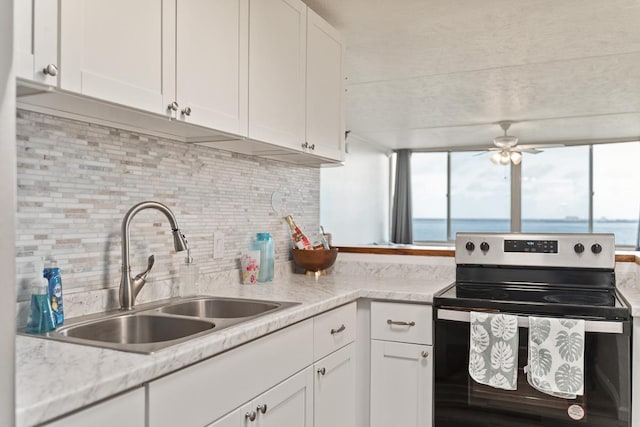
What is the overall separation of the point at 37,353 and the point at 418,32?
2.65m

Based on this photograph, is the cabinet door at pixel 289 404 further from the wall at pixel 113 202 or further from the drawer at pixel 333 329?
the wall at pixel 113 202

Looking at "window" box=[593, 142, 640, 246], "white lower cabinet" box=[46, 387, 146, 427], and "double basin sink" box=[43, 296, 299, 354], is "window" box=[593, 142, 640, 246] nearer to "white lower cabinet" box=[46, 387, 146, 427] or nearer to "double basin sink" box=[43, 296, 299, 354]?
"double basin sink" box=[43, 296, 299, 354]

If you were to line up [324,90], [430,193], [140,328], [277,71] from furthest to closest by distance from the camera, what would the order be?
1. [430,193]
2. [324,90]
3. [277,71]
4. [140,328]

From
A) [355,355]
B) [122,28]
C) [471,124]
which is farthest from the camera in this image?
[471,124]

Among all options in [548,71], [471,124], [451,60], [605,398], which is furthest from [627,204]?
[605,398]

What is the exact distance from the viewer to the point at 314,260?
2.70 m

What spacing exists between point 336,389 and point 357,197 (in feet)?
17.9

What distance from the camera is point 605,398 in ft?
6.26

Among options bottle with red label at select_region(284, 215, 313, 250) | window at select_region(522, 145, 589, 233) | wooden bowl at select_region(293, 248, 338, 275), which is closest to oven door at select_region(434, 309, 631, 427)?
wooden bowl at select_region(293, 248, 338, 275)

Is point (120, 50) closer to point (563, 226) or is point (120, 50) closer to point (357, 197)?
point (357, 197)

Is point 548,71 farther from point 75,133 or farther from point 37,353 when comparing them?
point 37,353

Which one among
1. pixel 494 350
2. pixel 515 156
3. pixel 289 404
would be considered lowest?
pixel 289 404

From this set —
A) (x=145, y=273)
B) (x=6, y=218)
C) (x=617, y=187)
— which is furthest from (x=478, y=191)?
→ (x=6, y=218)

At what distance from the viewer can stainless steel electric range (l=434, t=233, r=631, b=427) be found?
6.27 feet
